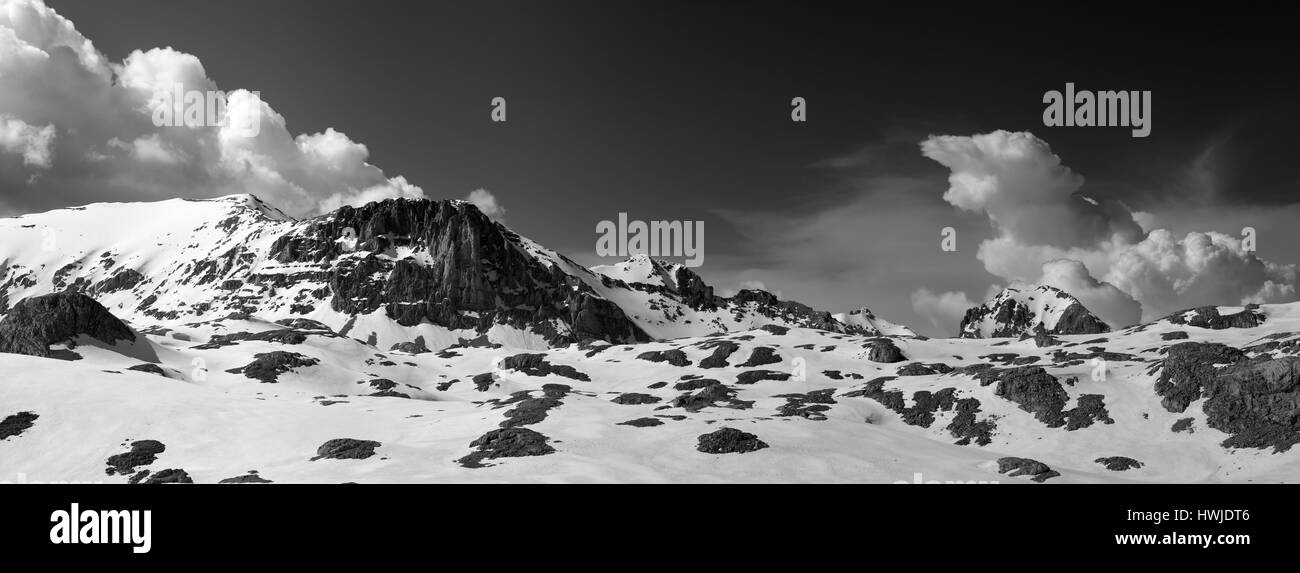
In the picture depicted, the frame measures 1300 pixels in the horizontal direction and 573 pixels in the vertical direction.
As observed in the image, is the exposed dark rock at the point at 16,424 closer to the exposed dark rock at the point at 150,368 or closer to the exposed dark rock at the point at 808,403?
the exposed dark rock at the point at 150,368

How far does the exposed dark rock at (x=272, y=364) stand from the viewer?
12615 cm

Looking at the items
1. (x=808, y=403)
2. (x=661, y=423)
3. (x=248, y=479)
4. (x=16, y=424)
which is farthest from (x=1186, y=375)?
(x=16, y=424)

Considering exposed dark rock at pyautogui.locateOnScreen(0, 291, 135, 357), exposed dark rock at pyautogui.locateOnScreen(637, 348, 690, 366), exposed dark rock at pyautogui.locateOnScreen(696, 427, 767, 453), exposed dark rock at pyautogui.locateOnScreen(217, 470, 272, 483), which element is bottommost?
exposed dark rock at pyautogui.locateOnScreen(637, 348, 690, 366)

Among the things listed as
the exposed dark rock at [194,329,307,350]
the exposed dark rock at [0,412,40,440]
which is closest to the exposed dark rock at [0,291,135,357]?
the exposed dark rock at [194,329,307,350]

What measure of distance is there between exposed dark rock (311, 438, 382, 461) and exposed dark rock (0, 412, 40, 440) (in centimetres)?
2838

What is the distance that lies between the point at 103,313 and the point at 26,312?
39.4ft

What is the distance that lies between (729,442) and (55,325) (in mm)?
144957

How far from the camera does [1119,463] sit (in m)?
72.2

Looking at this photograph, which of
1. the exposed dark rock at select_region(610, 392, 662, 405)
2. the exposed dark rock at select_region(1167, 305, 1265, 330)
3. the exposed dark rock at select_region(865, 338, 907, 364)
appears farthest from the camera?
the exposed dark rock at select_region(1167, 305, 1265, 330)

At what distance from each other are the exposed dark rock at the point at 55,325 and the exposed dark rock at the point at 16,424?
267 ft

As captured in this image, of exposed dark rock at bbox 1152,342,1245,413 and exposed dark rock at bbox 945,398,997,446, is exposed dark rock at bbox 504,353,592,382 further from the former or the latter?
exposed dark rock at bbox 1152,342,1245,413

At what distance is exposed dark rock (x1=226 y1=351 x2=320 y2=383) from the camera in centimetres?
12615

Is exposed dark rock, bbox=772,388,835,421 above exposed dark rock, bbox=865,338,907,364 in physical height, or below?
below
